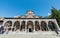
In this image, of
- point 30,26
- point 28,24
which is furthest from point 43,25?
point 28,24

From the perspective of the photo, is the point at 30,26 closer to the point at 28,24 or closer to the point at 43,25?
the point at 28,24

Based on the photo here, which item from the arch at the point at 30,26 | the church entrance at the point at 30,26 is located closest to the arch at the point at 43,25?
the arch at the point at 30,26

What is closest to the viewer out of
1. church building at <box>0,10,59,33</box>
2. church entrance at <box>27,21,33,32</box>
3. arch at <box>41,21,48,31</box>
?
church building at <box>0,10,59,33</box>

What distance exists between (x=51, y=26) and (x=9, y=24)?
14.6 metres

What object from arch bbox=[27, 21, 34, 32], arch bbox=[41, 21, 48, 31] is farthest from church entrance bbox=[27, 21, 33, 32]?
arch bbox=[41, 21, 48, 31]

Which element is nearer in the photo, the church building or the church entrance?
the church building

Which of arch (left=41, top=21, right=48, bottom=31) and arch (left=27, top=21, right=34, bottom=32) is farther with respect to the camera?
arch (left=27, top=21, right=34, bottom=32)

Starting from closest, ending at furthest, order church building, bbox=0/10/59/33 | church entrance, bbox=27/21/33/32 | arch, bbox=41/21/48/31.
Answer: church building, bbox=0/10/59/33 < arch, bbox=41/21/48/31 < church entrance, bbox=27/21/33/32

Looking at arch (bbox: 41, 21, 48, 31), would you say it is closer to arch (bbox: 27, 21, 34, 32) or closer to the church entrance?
arch (bbox: 27, 21, 34, 32)

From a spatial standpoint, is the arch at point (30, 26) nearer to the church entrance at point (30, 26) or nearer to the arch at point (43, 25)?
the church entrance at point (30, 26)

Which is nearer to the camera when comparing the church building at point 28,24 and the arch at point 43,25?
the church building at point 28,24

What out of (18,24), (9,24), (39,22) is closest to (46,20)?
(39,22)

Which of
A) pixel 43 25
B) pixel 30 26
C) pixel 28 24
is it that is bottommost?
pixel 30 26

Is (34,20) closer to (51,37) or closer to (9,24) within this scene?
(9,24)
